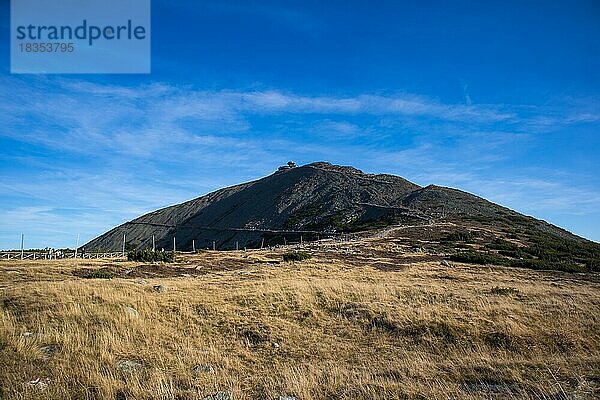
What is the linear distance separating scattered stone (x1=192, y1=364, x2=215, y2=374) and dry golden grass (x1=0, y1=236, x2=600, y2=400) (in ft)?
Answer: 0.17

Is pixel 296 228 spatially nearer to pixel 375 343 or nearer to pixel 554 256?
pixel 554 256

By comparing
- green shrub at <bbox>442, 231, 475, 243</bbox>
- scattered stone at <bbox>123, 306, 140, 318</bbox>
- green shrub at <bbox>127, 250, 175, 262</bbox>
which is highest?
green shrub at <bbox>442, 231, 475, 243</bbox>

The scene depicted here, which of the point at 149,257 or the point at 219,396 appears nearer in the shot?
the point at 219,396

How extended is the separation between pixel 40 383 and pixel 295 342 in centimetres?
659

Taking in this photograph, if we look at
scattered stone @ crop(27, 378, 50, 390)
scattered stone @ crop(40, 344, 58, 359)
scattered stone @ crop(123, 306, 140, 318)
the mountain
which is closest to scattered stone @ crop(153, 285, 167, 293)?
scattered stone @ crop(123, 306, 140, 318)

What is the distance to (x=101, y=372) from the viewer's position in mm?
8938

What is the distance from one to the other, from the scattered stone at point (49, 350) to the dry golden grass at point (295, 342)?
0.03 meters

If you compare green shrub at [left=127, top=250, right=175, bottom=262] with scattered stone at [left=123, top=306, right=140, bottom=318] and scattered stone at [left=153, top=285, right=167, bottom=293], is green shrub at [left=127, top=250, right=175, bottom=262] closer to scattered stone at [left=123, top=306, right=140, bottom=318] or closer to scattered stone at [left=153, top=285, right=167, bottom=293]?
scattered stone at [left=153, top=285, right=167, bottom=293]

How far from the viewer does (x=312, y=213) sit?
11988 cm

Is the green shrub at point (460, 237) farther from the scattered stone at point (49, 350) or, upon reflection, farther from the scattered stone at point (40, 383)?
the scattered stone at point (40, 383)

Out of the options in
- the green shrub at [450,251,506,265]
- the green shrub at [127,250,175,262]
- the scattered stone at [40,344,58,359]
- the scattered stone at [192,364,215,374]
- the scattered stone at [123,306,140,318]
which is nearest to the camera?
the scattered stone at [192,364,215,374]

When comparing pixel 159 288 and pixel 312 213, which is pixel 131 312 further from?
pixel 312 213

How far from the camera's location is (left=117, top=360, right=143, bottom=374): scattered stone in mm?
9345

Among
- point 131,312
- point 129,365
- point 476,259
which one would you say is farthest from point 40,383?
point 476,259
